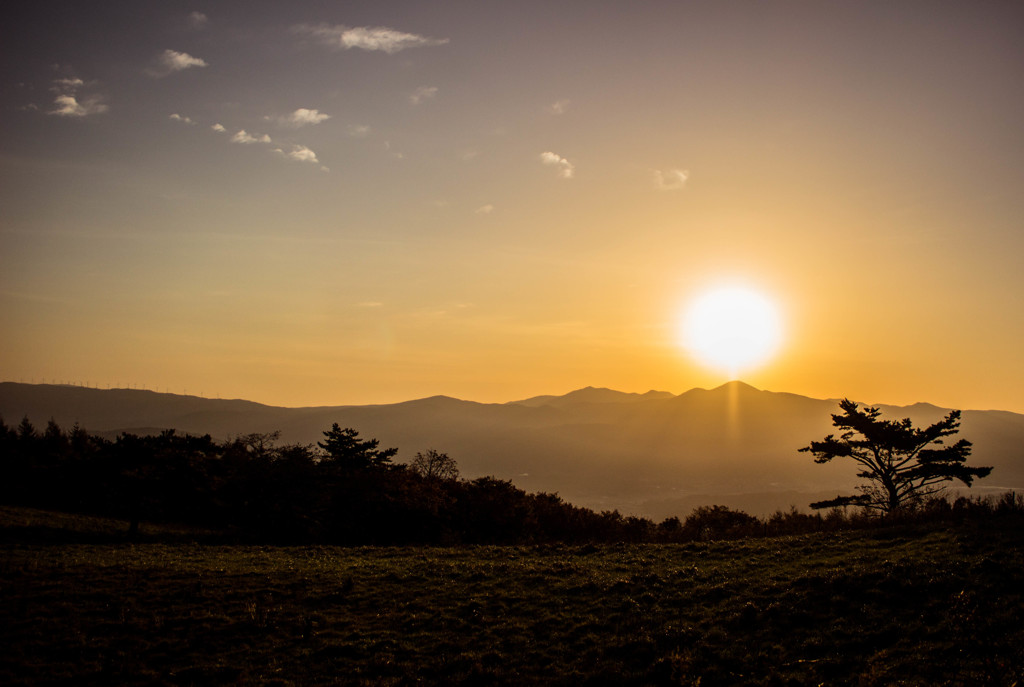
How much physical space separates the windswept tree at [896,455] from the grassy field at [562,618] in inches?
700

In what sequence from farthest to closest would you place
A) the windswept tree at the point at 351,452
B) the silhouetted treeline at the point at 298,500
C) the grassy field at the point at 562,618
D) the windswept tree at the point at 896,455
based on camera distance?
1. the windswept tree at the point at 351,452
2. the silhouetted treeline at the point at 298,500
3. the windswept tree at the point at 896,455
4. the grassy field at the point at 562,618

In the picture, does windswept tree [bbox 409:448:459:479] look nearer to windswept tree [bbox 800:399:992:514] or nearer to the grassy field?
windswept tree [bbox 800:399:992:514]

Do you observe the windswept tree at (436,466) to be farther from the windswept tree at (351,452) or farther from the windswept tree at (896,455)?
the windswept tree at (896,455)

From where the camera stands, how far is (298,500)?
49.0 m

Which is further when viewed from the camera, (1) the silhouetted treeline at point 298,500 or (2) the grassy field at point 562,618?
(1) the silhouetted treeline at point 298,500

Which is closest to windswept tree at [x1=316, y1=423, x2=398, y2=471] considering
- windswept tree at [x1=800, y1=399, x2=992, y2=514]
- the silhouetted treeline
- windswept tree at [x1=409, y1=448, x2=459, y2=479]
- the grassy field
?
the silhouetted treeline

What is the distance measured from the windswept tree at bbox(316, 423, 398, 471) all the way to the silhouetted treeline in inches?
66.2

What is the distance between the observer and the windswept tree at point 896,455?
37.3 metres

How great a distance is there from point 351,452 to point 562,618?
54623 mm

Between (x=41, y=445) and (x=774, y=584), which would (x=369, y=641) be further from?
(x=41, y=445)

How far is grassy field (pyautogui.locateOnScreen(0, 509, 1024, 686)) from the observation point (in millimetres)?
12875

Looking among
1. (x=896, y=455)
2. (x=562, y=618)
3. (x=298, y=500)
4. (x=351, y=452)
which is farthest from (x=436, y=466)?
(x=562, y=618)

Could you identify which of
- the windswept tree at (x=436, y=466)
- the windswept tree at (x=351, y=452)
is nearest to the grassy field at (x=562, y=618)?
the windswept tree at (x=351, y=452)

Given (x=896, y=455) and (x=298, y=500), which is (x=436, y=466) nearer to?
(x=298, y=500)
